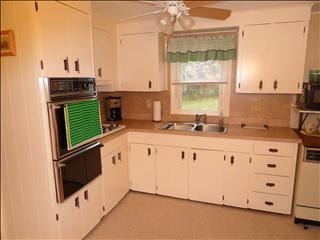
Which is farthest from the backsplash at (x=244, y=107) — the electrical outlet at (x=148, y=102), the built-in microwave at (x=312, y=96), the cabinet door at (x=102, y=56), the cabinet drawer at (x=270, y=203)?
the cabinet drawer at (x=270, y=203)

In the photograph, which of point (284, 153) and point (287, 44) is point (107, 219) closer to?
point (284, 153)

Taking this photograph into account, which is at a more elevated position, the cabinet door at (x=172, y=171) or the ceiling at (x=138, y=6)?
the ceiling at (x=138, y=6)

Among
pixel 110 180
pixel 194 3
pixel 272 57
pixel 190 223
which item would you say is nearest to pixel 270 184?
pixel 190 223

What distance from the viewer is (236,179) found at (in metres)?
2.46

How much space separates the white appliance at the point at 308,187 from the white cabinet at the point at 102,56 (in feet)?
7.40

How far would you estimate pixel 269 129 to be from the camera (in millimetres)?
2617

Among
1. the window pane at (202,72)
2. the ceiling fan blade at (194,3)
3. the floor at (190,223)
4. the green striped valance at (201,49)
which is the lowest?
the floor at (190,223)

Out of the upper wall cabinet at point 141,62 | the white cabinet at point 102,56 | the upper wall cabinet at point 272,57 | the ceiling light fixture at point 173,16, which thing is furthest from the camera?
the upper wall cabinet at point 141,62

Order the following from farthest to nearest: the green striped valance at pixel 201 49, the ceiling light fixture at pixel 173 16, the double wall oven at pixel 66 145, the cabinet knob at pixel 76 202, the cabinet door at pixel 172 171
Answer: the green striped valance at pixel 201 49 < the cabinet door at pixel 172 171 < the cabinet knob at pixel 76 202 < the double wall oven at pixel 66 145 < the ceiling light fixture at pixel 173 16

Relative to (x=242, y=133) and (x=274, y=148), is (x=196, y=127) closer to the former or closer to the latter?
(x=242, y=133)

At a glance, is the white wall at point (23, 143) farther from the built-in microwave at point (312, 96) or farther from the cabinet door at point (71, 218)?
the built-in microwave at point (312, 96)

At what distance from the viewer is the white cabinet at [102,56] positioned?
2490mm

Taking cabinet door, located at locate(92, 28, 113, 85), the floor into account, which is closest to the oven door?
the floor

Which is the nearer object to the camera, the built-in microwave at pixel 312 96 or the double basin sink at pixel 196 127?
the built-in microwave at pixel 312 96
